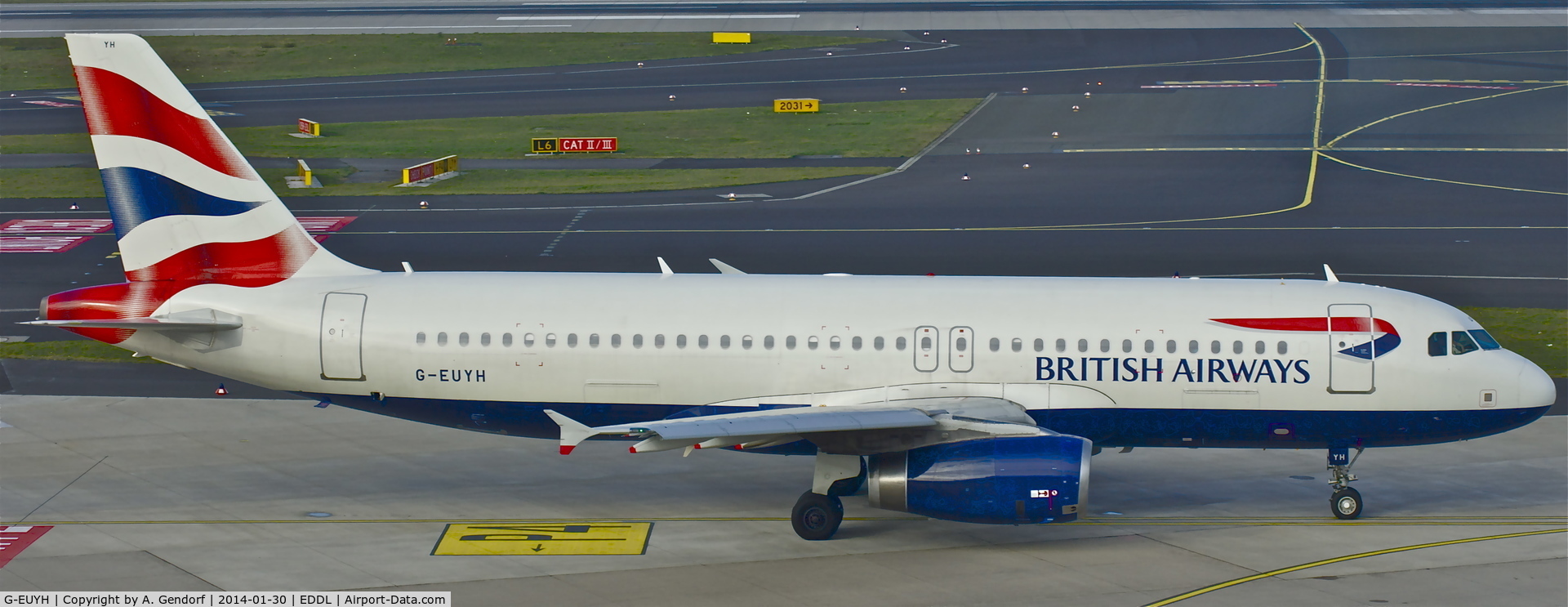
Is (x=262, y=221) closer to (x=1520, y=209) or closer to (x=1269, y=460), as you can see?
(x=1269, y=460)

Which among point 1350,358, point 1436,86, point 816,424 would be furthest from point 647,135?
point 1350,358

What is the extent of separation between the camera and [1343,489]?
27453mm

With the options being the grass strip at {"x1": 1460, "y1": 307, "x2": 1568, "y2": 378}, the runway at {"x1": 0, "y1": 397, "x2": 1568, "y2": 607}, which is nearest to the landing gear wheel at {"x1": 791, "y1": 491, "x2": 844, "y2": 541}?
the runway at {"x1": 0, "y1": 397, "x2": 1568, "y2": 607}

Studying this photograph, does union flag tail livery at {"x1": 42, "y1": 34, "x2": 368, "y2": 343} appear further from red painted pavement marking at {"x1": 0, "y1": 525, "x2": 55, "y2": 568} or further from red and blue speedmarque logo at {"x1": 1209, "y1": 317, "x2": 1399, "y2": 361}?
red and blue speedmarque logo at {"x1": 1209, "y1": 317, "x2": 1399, "y2": 361}

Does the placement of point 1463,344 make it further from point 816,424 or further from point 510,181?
point 510,181

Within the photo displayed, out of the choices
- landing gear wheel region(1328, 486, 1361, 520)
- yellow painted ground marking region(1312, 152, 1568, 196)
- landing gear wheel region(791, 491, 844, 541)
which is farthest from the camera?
yellow painted ground marking region(1312, 152, 1568, 196)

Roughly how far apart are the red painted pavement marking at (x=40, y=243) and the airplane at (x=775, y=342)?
24.0m

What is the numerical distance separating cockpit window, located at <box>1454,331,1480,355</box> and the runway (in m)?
3.15

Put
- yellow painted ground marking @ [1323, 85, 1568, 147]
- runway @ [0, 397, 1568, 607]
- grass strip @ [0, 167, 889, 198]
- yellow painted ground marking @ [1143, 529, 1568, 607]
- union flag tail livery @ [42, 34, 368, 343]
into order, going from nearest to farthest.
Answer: yellow painted ground marking @ [1143, 529, 1568, 607], runway @ [0, 397, 1568, 607], union flag tail livery @ [42, 34, 368, 343], grass strip @ [0, 167, 889, 198], yellow painted ground marking @ [1323, 85, 1568, 147]

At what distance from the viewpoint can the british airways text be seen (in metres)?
26.3

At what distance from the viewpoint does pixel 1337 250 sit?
48438mm

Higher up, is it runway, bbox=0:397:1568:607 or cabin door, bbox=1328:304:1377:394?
cabin door, bbox=1328:304:1377:394

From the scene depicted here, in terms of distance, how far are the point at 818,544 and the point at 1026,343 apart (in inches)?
198

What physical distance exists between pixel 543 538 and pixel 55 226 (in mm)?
34511
